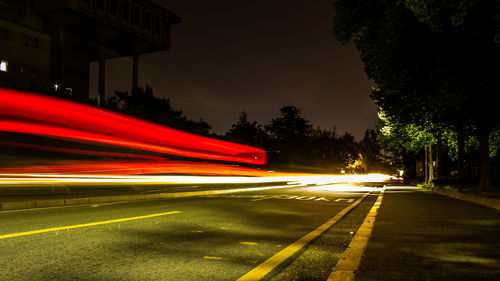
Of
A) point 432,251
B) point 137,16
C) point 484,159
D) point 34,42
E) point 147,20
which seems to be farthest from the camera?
point 147,20

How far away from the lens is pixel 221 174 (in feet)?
87.6

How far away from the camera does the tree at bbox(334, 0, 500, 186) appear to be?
48.6 ft

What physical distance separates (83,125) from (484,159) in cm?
2163

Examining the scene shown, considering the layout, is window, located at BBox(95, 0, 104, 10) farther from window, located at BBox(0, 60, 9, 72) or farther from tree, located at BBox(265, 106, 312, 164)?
tree, located at BBox(265, 106, 312, 164)

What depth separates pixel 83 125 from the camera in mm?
15758

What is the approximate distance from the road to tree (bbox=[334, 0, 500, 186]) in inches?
402

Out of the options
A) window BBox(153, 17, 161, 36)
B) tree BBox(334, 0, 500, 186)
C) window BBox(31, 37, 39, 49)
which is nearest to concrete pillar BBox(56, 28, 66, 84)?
window BBox(31, 37, 39, 49)

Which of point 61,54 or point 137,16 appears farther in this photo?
point 137,16

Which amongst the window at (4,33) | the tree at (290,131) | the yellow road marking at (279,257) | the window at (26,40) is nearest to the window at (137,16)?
the window at (26,40)

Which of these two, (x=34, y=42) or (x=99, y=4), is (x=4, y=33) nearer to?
(x=34, y=42)

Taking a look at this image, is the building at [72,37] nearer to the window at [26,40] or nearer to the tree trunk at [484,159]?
the window at [26,40]

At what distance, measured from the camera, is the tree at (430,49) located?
48.6ft

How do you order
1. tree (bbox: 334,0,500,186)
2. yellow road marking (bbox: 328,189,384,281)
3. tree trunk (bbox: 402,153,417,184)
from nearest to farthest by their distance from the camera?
yellow road marking (bbox: 328,189,384,281) < tree (bbox: 334,0,500,186) < tree trunk (bbox: 402,153,417,184)

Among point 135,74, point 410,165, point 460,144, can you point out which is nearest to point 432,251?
point 460,144
